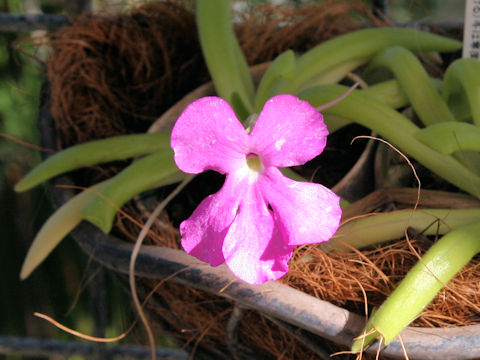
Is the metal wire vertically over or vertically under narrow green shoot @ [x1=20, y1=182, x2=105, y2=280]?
over

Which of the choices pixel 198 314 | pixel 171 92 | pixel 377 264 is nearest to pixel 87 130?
pixel 171 92

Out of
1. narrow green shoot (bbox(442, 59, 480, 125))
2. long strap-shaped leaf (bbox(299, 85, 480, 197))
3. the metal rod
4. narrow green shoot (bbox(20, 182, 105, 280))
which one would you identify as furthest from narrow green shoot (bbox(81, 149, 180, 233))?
the metal rod

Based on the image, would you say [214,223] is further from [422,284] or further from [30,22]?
[30,22]

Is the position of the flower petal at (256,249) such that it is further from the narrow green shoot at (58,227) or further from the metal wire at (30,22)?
the metal wire at (30,22)

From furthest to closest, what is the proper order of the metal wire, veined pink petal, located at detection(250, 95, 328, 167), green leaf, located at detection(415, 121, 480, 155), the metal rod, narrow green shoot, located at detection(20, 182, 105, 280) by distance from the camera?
1. the metal rod
2. the metal wire
3. narrow green shoot, located at detection(20, 182, 105, 280)
4. green leaf, located at detection(415, 121, 480, 155)
5. veined pink petal, located at detection(250, 95, 328, 167)

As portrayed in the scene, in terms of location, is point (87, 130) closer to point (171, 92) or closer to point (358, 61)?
point (171, 92)

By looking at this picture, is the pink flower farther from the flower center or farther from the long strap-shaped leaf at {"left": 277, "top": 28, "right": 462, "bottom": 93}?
the long strap-shaped leaf at {"left": 277, "top": 28, "right": 462, "bottom": 93}

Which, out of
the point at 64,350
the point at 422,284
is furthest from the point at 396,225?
the point at 64,350

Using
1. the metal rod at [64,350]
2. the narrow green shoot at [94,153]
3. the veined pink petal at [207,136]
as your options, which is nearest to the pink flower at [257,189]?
the veined pink petal at [207,136]
